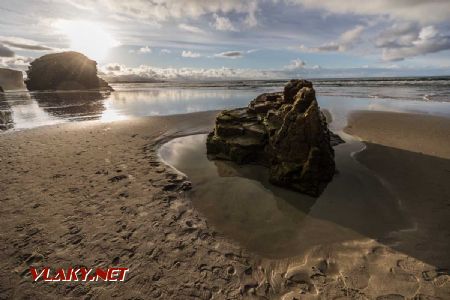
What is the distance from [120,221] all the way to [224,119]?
20.4ft

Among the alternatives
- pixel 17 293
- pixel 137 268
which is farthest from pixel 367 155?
pixel 17 293

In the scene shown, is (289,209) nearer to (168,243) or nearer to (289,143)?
(289,143)

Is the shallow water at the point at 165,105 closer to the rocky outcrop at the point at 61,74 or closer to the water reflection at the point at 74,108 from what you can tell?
the water reflection at the point at 74,108

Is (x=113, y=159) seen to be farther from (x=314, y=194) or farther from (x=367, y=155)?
(x=367, y=155)

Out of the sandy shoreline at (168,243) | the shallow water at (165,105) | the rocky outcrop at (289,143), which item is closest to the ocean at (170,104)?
the shallow water at (165,105)

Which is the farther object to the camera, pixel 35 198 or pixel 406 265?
pixel 35 198

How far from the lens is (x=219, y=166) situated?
8828mm

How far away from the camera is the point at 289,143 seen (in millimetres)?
7191

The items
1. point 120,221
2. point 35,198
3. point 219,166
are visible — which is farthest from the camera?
point 219,166

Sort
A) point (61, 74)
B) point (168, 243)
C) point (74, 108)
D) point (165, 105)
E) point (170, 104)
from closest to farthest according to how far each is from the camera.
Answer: point (168, 243)
point (74, 108)
point (165, 105)
point (170, 104)
point (61, 74)

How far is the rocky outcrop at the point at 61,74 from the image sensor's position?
10362 cm

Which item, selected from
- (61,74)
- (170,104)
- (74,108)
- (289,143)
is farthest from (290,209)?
(61,74)

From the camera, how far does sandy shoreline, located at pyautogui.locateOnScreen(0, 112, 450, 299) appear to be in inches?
151

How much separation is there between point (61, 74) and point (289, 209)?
13172 cm
